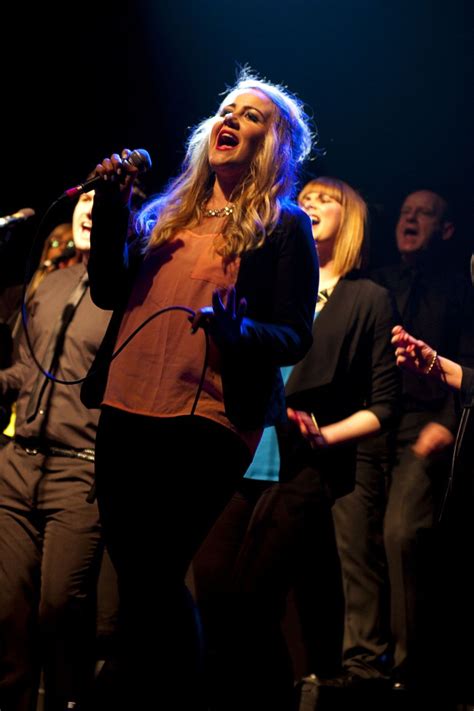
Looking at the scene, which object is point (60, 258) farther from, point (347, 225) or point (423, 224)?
point (423, 224)

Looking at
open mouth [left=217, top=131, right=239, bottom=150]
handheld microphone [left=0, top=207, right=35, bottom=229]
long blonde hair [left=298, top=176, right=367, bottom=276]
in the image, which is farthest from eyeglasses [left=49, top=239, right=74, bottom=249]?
open mouth [left=217, top=131, right=239, bottom=150]

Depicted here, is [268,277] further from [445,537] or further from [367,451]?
[367,451]

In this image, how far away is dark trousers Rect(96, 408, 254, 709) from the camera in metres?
Answer: 1.56

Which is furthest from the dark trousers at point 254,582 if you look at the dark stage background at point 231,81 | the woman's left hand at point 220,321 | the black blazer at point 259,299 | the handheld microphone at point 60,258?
the dark stage background at point 231,81

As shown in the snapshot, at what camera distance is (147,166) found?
1773 mm

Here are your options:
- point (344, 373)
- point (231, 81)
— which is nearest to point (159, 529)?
point (344, 373)

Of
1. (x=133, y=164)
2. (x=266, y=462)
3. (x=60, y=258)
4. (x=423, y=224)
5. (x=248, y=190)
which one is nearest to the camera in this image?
(x=133, y=164)

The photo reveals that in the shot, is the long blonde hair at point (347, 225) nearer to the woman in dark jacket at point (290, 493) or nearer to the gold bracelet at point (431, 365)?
the woman in dark jacket at point (290, 493)

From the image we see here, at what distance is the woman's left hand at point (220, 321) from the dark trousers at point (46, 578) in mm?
1174

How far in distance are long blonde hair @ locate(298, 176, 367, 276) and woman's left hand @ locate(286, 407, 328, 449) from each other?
0.72 meters

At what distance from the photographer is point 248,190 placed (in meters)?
1.90

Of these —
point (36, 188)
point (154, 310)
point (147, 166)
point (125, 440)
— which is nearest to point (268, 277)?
point (154, 310)

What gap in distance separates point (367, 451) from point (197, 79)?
89.3 inches

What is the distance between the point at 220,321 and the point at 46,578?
4.25ft
